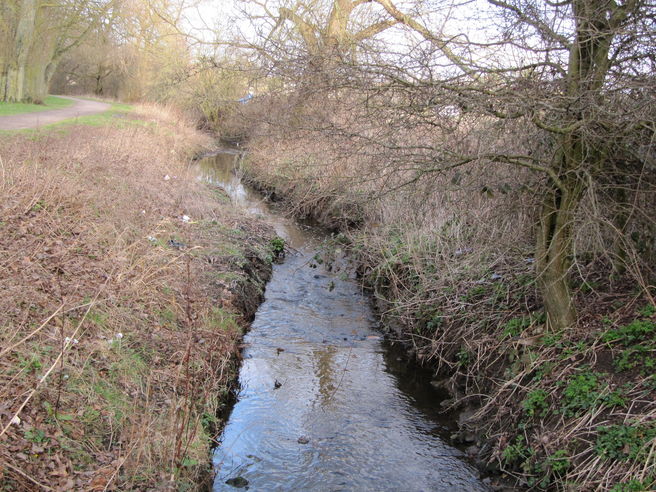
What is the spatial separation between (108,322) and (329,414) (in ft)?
8.41

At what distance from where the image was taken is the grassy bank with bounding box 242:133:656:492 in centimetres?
461

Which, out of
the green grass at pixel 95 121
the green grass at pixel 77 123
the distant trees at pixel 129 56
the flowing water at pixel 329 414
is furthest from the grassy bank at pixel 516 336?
the green grass at pixel 95 121

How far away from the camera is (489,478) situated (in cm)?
520

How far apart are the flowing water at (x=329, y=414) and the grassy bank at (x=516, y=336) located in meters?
0.44

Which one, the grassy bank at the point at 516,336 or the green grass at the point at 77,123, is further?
the green grass at the point at 77,123

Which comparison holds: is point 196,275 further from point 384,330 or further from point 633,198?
point 633,198

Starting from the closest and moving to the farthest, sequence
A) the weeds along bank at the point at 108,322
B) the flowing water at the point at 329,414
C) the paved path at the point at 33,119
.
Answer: the weeds along bank at the point at 108,322 → the flowing water at the point at 329,414 → the paved path at the point at 33,119

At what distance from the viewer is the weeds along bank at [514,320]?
15.3 ft

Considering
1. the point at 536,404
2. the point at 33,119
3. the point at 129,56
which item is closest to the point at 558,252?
the point at 536,404

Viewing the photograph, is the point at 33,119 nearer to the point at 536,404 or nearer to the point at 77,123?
the point at 77,123

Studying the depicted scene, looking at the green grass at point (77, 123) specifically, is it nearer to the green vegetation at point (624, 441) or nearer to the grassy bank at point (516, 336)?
the grassy bank at point (516, 336)

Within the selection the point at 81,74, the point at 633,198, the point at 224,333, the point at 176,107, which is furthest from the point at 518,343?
the point at 81,74

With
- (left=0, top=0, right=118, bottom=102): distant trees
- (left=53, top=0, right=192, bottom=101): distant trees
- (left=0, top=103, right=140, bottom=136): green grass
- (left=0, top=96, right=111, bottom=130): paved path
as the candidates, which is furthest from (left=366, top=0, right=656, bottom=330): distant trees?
(left=0, top=0, right=118, bottom=102): distant trees

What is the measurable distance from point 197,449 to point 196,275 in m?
3.54
